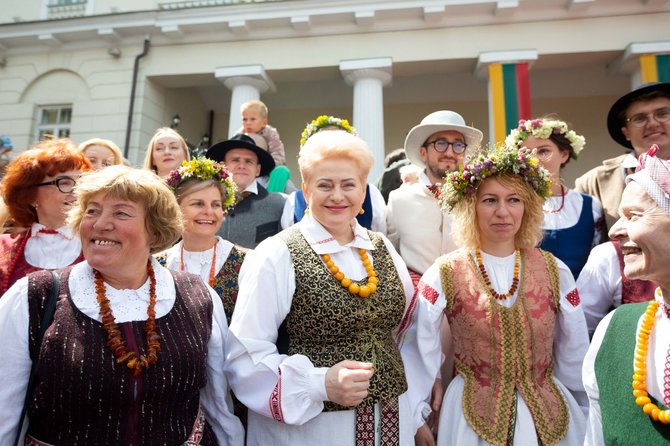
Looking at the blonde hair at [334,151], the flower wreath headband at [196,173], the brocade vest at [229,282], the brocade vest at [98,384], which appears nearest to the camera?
the brocade vest at [98,384]

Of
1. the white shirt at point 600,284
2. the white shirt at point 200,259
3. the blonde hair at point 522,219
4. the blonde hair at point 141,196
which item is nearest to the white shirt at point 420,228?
the blonde hair at point 522,219

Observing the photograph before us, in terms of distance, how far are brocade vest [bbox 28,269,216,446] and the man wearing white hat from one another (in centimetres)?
169

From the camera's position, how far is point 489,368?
A: 6.90 feet

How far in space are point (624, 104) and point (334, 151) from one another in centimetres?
240

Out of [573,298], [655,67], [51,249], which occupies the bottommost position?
[573,298]

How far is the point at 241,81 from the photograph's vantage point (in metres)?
10.3

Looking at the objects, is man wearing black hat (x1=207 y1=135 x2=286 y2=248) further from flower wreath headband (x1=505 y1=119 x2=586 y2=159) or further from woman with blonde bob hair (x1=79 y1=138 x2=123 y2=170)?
flower wreath headband (x1=505 y1=119 x2=586 y2=159)

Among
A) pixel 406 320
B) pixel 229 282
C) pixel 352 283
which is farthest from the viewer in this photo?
pixel 229 282

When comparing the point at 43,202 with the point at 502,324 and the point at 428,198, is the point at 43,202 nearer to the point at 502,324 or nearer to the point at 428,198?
the point at 428,198

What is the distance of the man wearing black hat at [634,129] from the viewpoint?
2.96 m

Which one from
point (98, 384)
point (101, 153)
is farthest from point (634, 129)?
point (101, 153)

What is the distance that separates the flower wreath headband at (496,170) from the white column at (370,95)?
697 cm

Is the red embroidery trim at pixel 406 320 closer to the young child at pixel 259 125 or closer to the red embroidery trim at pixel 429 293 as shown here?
the red embroidery trim at pixel 429 293

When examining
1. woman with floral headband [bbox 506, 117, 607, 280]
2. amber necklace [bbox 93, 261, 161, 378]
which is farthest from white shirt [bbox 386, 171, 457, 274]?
amber necklace [bbox 93, 261, 161, 378]
